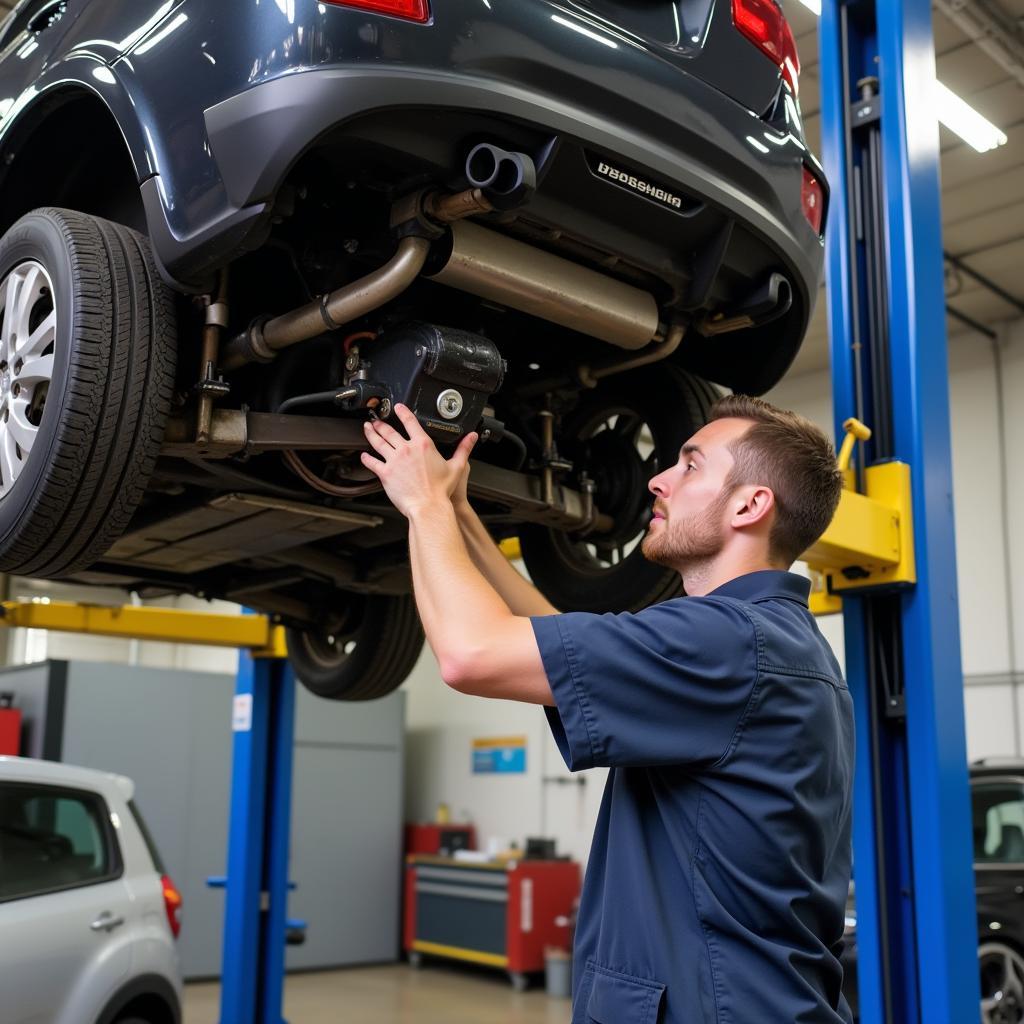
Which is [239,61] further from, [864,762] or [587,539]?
[864,762]

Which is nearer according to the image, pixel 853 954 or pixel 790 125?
pixel 790 125

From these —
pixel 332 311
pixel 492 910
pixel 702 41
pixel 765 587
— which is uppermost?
pixel 702 41

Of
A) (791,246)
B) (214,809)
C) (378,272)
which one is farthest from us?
(214,809)

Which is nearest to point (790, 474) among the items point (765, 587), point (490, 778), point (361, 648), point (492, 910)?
point (765, 587)

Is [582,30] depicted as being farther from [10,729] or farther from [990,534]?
[10,729]

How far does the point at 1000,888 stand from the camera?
5.22 meters

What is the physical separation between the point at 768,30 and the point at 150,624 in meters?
3.32

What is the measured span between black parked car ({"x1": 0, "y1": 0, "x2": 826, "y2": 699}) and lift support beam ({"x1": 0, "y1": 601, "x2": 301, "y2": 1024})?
2.25 metres

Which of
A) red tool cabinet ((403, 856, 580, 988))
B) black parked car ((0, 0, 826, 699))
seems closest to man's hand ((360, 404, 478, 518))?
black parked car ((0, 0, 826, 699))

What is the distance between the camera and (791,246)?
2.11 meters

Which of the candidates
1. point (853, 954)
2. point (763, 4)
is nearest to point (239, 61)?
point (763, 4)

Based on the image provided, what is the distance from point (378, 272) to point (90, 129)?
0.77m

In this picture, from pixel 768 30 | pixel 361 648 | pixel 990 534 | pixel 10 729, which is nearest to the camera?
pixel 768 30

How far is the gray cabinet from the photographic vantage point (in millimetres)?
8422
